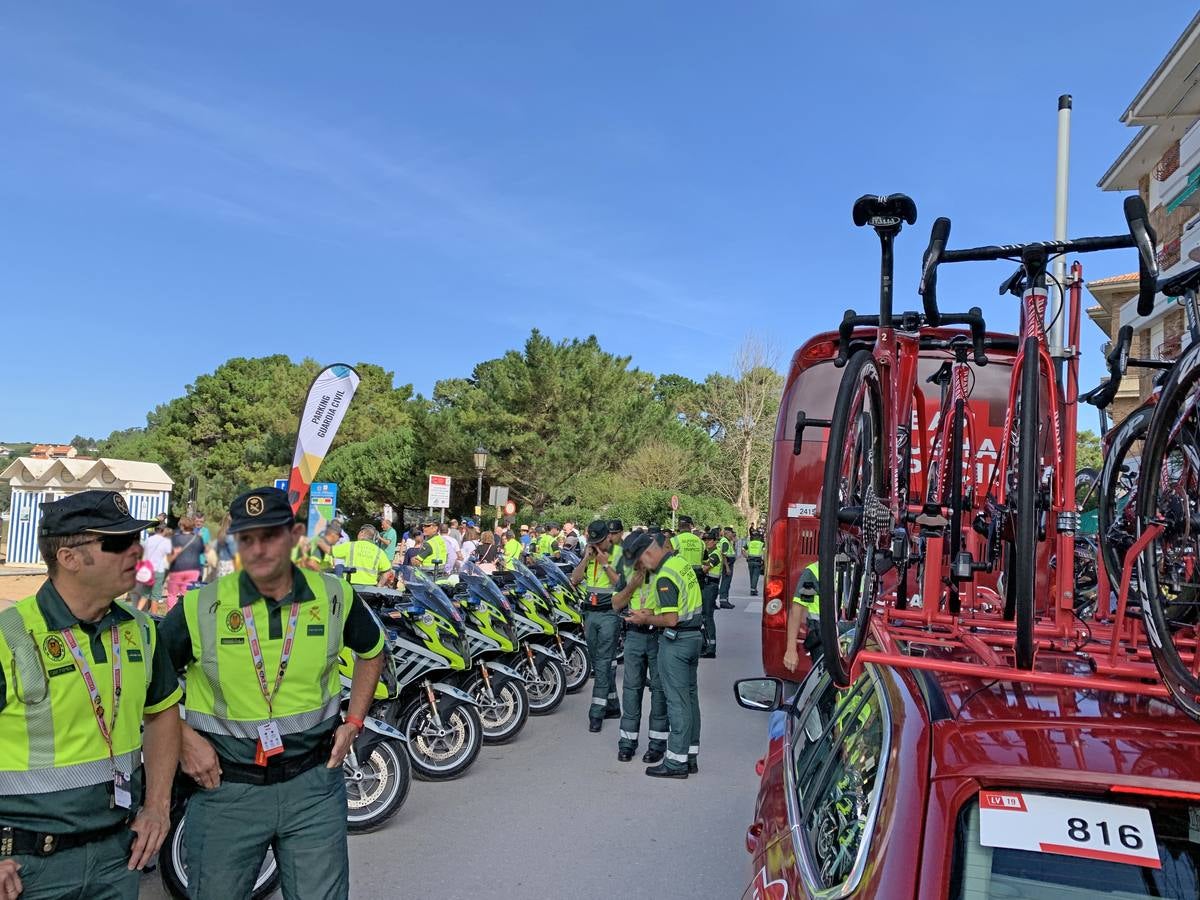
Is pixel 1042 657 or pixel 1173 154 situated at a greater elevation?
pixel 1173 154

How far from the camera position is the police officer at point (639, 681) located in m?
7.52

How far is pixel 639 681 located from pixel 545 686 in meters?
2.03

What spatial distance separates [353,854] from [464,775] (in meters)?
1.71

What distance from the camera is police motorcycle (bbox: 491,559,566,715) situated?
9031 mm

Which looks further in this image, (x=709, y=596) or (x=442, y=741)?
(x=709, y=596)

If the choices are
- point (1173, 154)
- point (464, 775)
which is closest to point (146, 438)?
point (1173, 154)

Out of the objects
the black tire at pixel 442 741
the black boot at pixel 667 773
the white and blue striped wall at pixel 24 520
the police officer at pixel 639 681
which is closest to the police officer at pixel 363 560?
the black tire at pixel 442 741

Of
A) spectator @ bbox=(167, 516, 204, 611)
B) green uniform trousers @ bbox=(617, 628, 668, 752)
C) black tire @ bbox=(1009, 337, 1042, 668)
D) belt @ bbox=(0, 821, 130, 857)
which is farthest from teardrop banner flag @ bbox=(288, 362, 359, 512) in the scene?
black tire @ bbox=(1009, 337, 1042, 668)

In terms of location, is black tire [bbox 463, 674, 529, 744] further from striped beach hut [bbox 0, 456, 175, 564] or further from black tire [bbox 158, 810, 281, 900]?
striped beach hut [bbox 0, 456, 175, 564]

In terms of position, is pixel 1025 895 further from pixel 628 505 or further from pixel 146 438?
pixel 146 438

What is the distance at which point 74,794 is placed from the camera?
98.9 inches

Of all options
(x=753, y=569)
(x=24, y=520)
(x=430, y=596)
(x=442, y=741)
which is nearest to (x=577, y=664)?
(x=430, y=596)

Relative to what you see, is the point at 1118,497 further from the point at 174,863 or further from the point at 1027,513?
the point at 174,863

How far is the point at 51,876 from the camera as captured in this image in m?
2.44
